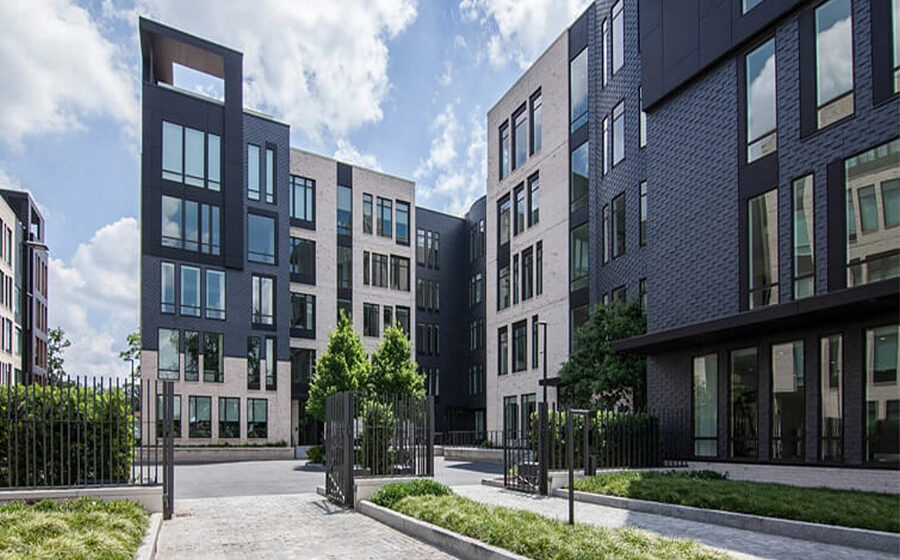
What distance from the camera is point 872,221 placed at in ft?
48.5

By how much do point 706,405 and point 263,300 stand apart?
1168 inches

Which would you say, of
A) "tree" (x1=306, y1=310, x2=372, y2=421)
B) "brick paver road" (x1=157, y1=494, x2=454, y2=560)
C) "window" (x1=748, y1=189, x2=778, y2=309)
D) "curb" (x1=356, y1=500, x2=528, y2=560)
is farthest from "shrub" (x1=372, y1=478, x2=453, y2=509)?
"tree" (x1=306, y1=310, x2=372, y2=421)

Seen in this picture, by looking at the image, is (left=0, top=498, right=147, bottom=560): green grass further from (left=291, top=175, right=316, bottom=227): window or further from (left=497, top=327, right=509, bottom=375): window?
(left=291, top=175, right=316, bottom=227): window

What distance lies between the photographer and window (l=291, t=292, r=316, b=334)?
45625 millimetres

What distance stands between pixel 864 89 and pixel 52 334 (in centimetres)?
7779

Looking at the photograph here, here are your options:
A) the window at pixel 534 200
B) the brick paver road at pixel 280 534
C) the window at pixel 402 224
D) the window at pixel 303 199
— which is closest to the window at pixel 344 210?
the window at pixel 303 199

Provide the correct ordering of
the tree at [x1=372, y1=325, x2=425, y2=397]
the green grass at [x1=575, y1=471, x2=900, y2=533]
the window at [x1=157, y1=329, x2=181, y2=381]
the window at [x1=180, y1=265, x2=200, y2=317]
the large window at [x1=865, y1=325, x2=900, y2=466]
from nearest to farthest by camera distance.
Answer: the green grass at [x1=575, y1=471, x2=900, y2=533] < the large window at [x1=865, y1=325, x2=900, y2=466] < the tree at [x1=372, y1=325, x2=425, y2=397] < the window at [x1=157, y1=329, x2=181, y2=381] < the window at [x1=180, y1=265, x2=200, y2=317]

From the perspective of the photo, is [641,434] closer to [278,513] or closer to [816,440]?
[816,440]

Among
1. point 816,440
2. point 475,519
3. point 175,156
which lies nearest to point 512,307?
point 175,156

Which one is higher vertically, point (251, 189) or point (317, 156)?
point (317, 156)

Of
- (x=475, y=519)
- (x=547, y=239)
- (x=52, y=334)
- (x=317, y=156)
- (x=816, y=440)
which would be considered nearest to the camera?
(x=475, y=519)

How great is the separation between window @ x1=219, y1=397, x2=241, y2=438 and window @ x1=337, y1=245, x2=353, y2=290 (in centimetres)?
1070

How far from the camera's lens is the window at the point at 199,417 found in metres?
39.5

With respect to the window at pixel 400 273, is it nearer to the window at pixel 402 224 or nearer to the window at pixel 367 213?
the window at pixel 402 224
